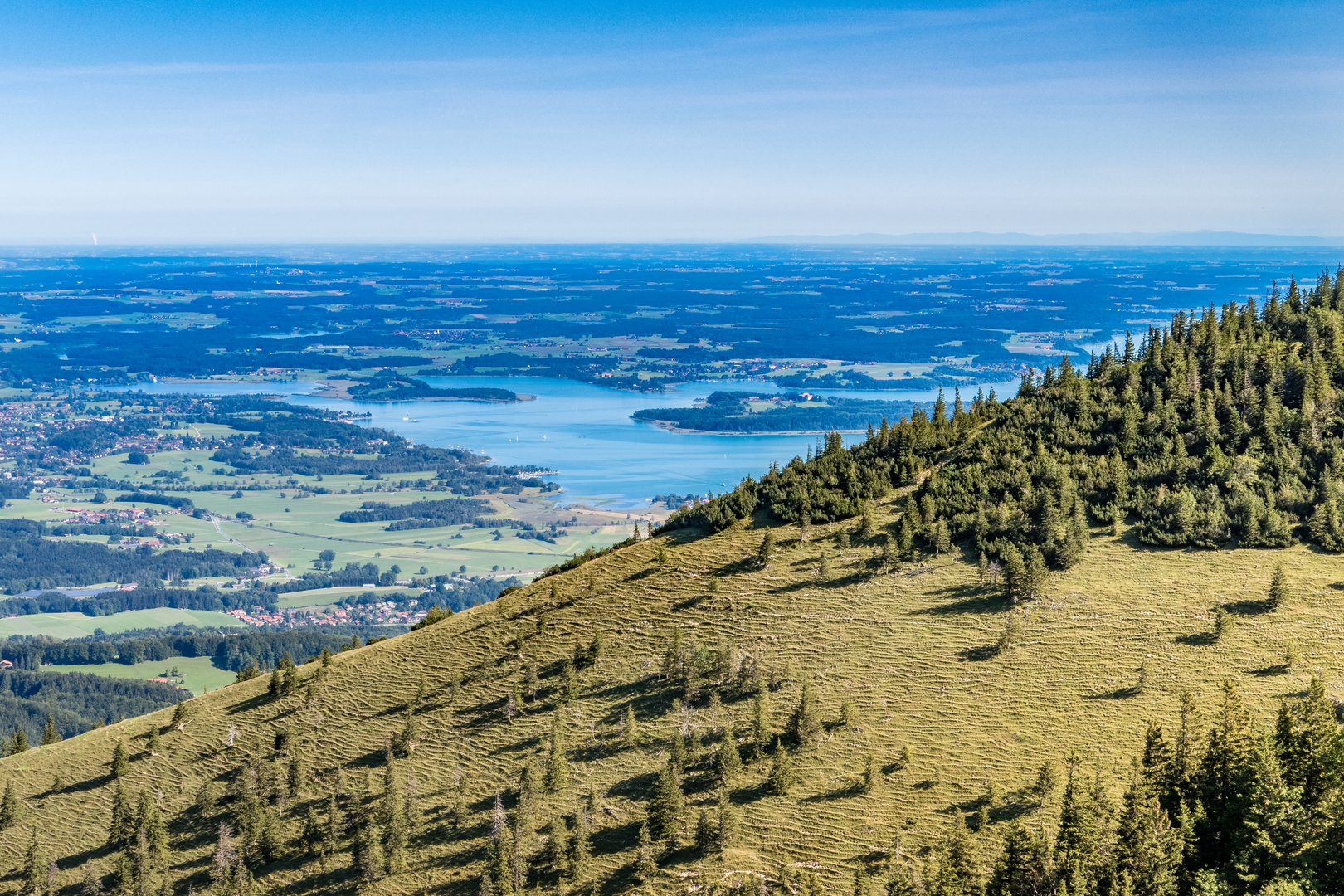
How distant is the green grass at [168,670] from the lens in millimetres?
171625

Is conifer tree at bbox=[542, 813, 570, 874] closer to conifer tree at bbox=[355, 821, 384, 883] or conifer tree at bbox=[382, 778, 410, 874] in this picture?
conifer tree at bbox=[382, 778, 410, 874]

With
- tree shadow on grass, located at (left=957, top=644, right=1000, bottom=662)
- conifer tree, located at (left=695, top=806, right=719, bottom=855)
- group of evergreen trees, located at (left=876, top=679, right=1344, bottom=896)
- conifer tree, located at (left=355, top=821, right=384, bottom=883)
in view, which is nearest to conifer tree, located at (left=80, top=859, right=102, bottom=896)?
conifer tree, located at (left=355, top=821, right=384, bottom=883)

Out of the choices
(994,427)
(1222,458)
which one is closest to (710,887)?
(1222,458)

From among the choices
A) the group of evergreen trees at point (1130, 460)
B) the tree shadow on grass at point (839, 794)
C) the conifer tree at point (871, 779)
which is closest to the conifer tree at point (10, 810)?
the group of evergreen trees at point (1130, 460)

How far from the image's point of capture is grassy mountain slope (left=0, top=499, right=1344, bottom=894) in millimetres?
50281

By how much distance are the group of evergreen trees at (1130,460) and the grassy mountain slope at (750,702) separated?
2.90 m

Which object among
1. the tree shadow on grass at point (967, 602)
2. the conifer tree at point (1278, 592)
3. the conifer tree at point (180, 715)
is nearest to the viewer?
the conifer tree at point (1278, 592)

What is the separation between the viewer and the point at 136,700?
161500 millimetres

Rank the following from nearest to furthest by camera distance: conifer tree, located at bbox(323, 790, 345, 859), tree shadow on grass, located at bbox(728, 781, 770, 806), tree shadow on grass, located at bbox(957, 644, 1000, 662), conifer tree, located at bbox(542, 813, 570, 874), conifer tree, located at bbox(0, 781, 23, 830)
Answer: conifer tree, located at bbox(542, 813, 570, 874)
tree shadow on grass, located at bbox(728, 781, 770, 806)
conifer tree, located at bbox(323, 790, 345, 859)
tree shadow on grass, located at bbox(957, 644, 1000, 662)
conifer tree, located at bbox(0, 781, 23, 830)

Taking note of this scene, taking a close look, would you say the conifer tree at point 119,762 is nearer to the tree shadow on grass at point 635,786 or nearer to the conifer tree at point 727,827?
the tree shadow on grass at point 635,786

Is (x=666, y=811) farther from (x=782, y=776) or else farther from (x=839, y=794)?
(x=839, y=794)

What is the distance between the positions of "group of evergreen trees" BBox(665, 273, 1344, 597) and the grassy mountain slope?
9.51 ft

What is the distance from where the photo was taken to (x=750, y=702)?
60.0 metres

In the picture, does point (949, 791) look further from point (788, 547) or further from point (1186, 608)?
point (788, 547)
